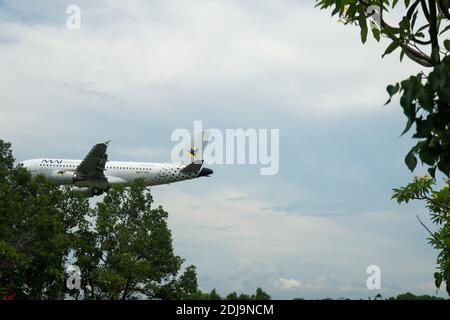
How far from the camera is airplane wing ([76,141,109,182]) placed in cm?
6650

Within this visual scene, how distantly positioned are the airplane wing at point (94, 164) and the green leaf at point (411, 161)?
62.8 m

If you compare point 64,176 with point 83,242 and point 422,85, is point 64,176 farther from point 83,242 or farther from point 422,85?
point 422,85

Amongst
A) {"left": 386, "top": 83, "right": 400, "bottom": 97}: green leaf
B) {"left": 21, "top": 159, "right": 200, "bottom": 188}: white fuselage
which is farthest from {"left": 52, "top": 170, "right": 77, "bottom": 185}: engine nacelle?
{"left": 386, "top": 83, "right": 400, "bottom": 97}: green leaf

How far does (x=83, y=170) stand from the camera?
6819 centimetres

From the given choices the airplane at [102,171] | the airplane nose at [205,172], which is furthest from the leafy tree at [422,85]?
the airplane nose at [205,172]

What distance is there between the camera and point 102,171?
227 feet

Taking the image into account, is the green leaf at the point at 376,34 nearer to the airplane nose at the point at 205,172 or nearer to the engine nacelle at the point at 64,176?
the engine nacelle at the point at 64,176

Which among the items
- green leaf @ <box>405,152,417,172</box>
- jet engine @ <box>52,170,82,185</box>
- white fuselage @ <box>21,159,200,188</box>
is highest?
white fuselage @ <box>21,159,200,188</box>

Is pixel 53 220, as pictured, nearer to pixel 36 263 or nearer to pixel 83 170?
pixel 36 263

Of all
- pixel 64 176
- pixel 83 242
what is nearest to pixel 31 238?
pixel 83 242

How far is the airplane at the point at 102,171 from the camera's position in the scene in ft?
223

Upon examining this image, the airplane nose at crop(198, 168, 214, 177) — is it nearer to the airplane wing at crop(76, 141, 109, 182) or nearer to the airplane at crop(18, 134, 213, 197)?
the airplane at crop(18, 134, 213, 197)

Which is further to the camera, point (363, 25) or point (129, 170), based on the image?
point (129, 170)

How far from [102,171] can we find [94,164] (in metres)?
1.56
